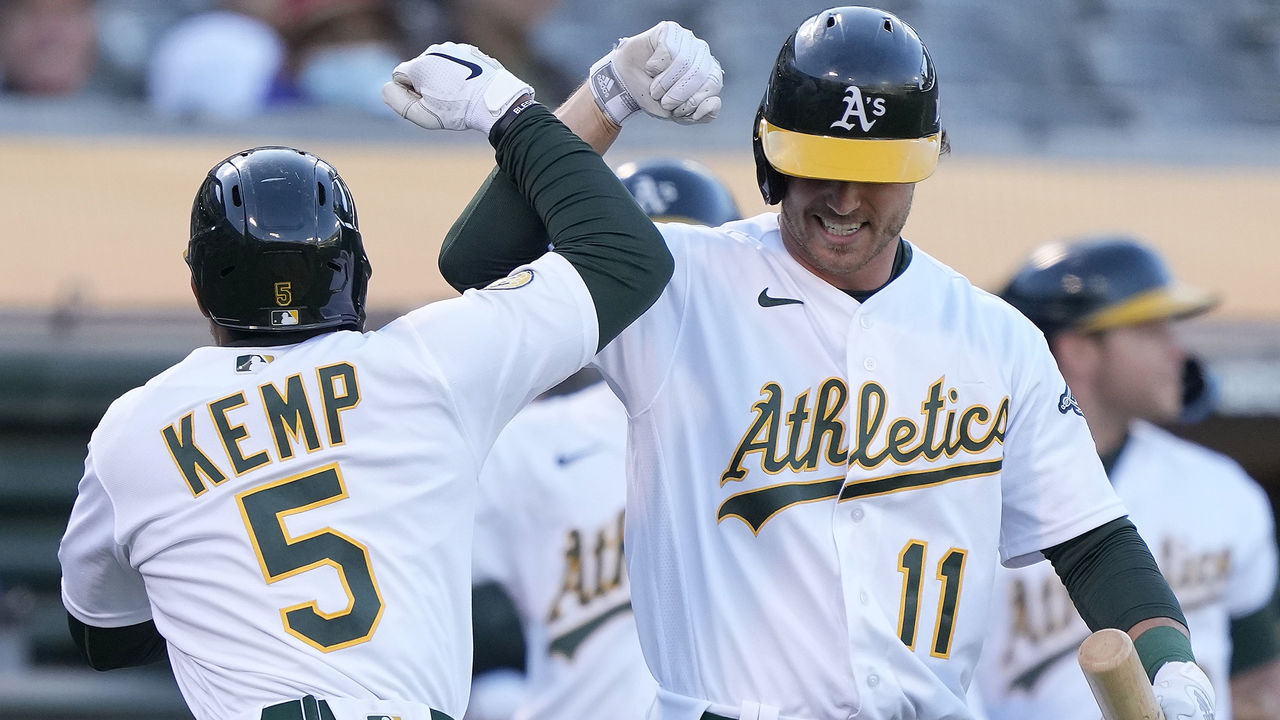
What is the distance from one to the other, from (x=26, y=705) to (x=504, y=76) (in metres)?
3.57

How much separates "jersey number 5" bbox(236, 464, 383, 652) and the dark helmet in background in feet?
8.39

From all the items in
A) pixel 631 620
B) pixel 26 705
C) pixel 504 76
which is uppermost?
pixel 504 76

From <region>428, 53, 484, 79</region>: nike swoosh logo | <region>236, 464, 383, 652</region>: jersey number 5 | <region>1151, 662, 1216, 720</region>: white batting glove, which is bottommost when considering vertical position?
<region>1151, 662, 1216, 720</region>: white batting glove

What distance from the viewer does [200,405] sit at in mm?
2145

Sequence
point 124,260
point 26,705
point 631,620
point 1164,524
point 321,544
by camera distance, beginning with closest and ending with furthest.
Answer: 1. point 321,544
2. point 631,620
3. point 1164,524
4. point 26,705
5. point 124,260

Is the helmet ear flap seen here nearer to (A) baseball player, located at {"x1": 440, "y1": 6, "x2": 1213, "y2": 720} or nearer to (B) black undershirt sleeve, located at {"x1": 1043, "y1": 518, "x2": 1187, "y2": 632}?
(A) baseball player, located at {"x1": 440, "y1": 6, "x2": 1213, "y2": 720}

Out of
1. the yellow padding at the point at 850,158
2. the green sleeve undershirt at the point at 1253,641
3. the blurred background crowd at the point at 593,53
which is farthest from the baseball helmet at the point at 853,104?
the blurred background crowd at the point at 593,53

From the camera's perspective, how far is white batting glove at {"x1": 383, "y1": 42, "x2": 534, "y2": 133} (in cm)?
245

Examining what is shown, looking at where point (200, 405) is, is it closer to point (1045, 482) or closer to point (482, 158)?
point (1045, 482)

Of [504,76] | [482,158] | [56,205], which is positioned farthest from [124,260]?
[504,76]

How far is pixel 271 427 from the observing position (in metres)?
2.13

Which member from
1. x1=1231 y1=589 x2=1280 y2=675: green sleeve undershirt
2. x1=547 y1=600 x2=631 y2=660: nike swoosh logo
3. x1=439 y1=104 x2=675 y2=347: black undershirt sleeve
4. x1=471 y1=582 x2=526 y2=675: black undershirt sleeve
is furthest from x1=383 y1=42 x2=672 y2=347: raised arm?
x1=1231 y1=589 x2=1280 y2=675: green sleeve undershirt

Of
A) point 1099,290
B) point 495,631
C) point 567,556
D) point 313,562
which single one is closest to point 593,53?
point 1099,290

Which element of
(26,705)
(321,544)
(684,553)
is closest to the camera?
(321,544)
